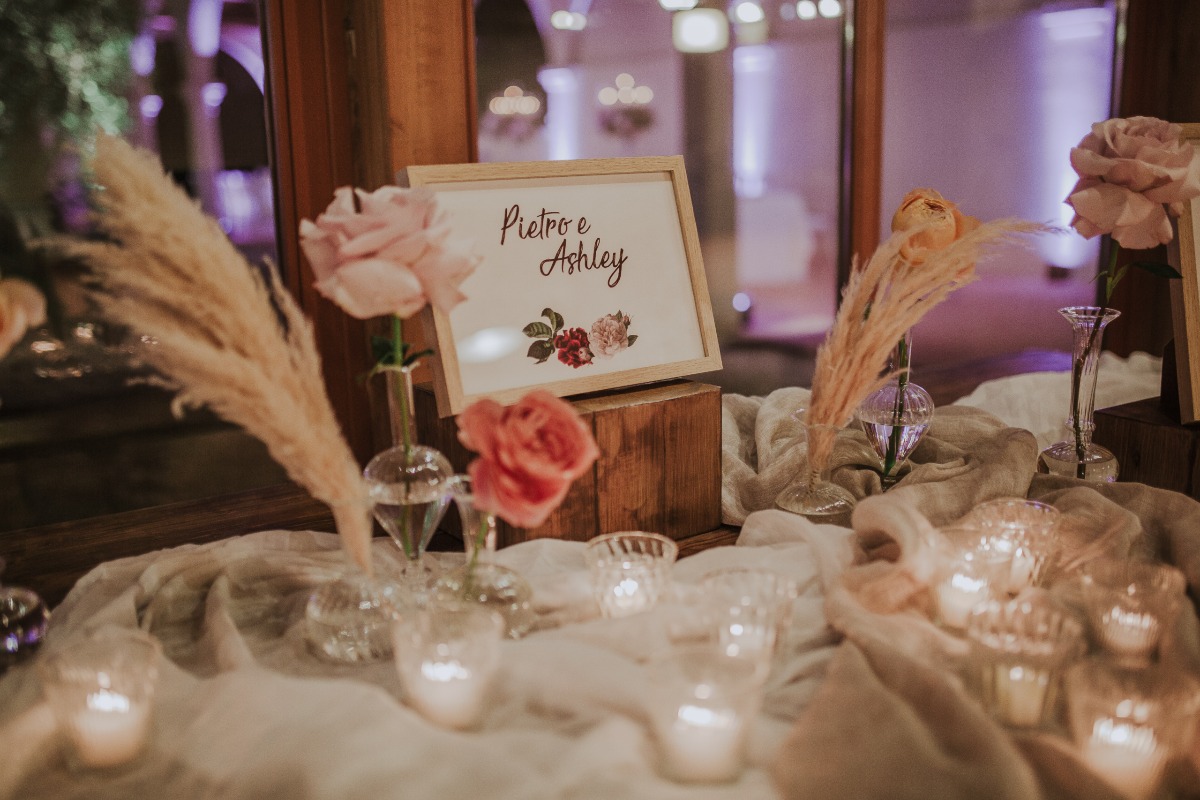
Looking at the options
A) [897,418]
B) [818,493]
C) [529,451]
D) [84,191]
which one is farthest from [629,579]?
[84,191]

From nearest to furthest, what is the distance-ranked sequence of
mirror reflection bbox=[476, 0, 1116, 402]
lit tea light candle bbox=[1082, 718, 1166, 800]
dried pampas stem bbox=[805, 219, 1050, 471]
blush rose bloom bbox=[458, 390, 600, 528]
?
lit tea light candle bbox=[1082, 718, 1166, 800]
blush rose bloom bbox=[458, 390, 600, 528]
dried pampas stem bbox=[805, 219, 1050, 471]
mirror reflection bbox=[476, 0, 1116, 402]

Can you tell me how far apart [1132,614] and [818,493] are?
1.76ft

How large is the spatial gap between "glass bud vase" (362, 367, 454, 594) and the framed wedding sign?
6.8 inches

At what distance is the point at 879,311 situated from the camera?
1.35 m

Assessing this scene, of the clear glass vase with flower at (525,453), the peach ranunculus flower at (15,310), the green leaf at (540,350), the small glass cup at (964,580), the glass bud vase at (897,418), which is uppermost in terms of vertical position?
the peach ranunculus flower at (15,310)

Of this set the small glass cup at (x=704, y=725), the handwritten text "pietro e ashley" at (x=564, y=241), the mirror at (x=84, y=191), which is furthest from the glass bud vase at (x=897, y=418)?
the mirror at (x=84, y=191)

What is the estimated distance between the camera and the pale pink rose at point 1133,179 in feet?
4.76

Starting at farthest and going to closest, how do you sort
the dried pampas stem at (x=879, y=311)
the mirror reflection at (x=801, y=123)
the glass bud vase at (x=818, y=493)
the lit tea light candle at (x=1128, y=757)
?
the mirror reflection at (x=801, y=123), the glass bud vase at (x=818, y=493), the dried pampas stem at (x=879, y=311), the lit tea light candle at (x=1128, y=757)

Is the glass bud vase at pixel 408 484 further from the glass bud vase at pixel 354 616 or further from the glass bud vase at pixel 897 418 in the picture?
the glass bud vase at pixel 897 418

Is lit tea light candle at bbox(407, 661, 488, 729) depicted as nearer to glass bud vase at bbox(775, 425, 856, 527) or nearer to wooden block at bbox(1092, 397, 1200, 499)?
glass bud vase at bbox(775, 425, 856, 527)

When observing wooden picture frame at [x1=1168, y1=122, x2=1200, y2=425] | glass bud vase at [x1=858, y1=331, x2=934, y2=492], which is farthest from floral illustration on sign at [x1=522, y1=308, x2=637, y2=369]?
wooden picture frame at [x1=1168, y1=122, x2=1200, y2=425]

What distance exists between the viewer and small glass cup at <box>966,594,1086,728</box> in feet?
2.94

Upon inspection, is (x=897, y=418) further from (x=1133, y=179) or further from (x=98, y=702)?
(x=98, y=702)

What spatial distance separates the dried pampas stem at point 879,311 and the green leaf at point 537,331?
0.38 m
